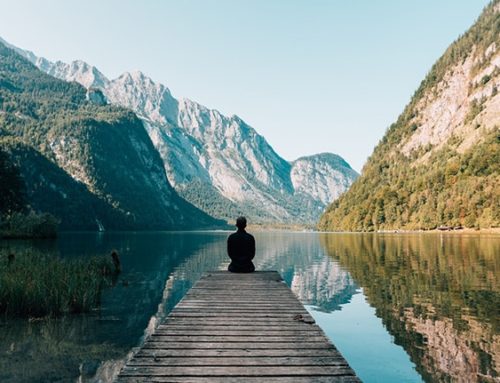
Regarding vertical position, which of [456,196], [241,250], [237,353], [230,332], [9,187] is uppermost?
[456,196]

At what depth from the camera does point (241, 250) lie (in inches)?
934

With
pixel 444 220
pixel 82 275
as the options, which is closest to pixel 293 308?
pixel 82 275

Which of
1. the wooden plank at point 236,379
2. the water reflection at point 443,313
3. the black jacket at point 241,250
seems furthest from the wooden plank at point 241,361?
the black jacket at point 241,250

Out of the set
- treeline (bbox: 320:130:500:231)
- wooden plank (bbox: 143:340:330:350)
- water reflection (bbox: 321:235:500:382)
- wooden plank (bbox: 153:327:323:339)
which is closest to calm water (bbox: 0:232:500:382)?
water reflection (bbox: 321:235:500:382)

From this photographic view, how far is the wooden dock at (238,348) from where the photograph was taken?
8297 millimetres

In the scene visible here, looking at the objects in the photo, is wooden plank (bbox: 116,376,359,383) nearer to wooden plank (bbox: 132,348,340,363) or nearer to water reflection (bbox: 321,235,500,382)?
wooden plank (bbox: 132,348,340,363)

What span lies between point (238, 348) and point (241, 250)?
13618 millimetres

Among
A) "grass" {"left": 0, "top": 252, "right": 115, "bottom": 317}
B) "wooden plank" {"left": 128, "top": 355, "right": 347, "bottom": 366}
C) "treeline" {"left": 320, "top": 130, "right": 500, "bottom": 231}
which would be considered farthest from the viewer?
"treeline" {"left": 320, "top": 130, "right": 500, "bottom": 231}

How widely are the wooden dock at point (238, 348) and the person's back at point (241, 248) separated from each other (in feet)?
19.9

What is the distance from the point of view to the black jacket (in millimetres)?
22734

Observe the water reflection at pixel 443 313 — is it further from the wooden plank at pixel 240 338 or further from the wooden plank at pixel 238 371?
the wooden plank at pixel 238 371

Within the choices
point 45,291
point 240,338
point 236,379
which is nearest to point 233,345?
point 240,338

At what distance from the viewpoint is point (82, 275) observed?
26.2 meters

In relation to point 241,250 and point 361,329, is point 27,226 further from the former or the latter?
point 361,329
